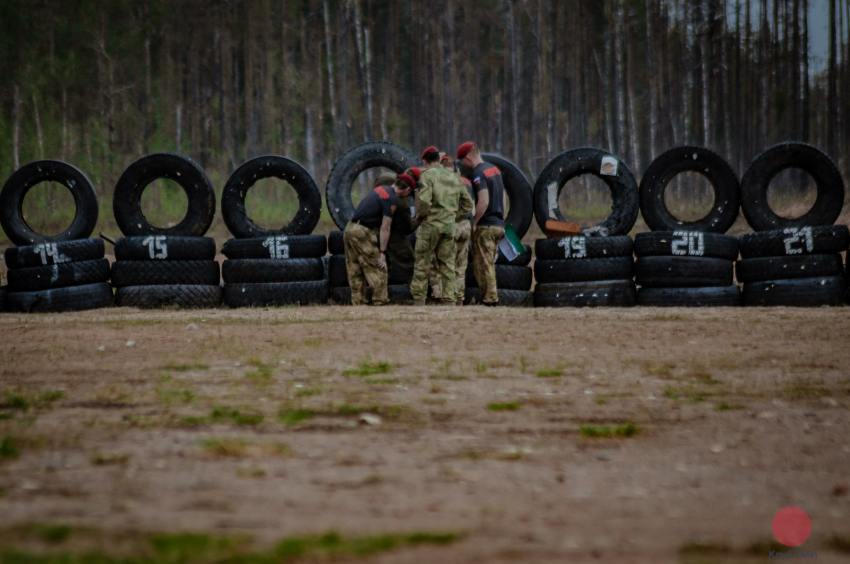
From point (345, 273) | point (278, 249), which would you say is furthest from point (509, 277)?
point (278, 249)

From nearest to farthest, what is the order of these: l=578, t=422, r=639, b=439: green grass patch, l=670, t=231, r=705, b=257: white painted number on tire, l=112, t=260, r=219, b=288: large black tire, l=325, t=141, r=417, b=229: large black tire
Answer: l=578, t=422, r=639, b=439: green grass patch → l=670, t=231, r=705, b=257: white painted number on tire → l=112, t=260, r=219, b=288: large black tire → l=325, t=141, r=417, b=229: large black tire

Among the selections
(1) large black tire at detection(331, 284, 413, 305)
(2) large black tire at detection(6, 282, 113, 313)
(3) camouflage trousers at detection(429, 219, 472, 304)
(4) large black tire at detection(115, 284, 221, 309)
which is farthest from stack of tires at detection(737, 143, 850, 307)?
(2) large black tire at detection(6, 282, 113, 313)

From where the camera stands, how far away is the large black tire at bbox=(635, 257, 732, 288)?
14.1 meters

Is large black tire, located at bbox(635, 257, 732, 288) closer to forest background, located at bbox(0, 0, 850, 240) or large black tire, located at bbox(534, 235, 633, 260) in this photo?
large black tire, located at bbox(534, 235, 633, 260)

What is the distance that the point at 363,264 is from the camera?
46.5ft

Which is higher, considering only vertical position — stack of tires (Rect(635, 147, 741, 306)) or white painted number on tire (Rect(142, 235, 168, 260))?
white painted number on tire (Rect(142, 235, 168, 260))

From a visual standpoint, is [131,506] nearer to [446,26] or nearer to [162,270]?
[162,270]

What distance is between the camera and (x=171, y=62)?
40.2 m

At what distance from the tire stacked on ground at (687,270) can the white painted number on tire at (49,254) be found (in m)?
7.52

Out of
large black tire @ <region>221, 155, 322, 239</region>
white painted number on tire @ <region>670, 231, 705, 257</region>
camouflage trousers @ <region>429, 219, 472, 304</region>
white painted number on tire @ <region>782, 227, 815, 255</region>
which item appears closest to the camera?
white painted number on tire @ <region>782, 227, 815, 255</region>

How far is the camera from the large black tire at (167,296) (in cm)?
1433

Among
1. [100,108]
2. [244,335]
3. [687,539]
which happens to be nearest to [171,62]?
[100,108]

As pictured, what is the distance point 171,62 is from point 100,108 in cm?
379

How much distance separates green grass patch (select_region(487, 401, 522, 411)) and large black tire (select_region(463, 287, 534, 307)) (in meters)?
7.52
